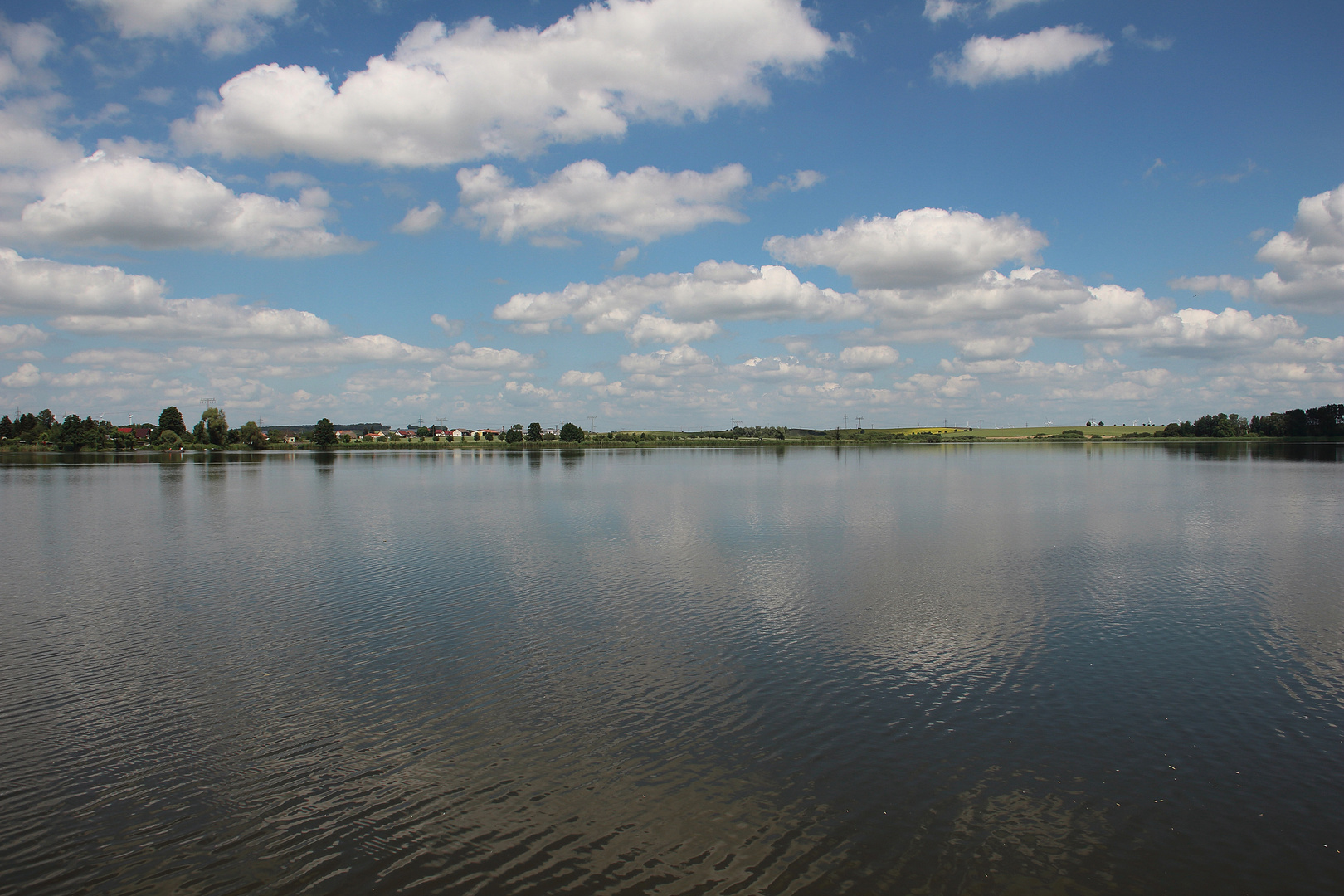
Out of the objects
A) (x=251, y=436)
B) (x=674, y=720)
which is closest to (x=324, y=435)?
(x=251, y=436)

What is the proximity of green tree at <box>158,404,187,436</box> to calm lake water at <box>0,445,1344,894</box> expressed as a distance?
6402 inches

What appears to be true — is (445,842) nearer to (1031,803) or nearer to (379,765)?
(379,765)

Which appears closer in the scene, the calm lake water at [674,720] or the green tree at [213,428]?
the calm lake water at [674,720]

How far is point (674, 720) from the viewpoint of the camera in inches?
467

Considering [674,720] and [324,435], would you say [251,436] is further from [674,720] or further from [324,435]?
[674,720]

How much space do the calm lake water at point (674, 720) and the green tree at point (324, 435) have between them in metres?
171

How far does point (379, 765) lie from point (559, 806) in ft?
9.86

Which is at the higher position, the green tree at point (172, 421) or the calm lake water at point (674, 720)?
the green tree at point (172, 421)

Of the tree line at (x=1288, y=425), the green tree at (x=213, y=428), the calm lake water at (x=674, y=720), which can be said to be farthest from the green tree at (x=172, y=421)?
the tree line at (x=1288, y=425)

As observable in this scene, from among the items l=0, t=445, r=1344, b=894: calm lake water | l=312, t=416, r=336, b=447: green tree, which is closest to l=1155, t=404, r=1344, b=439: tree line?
l=0, t=445, r=1344, b=894: calm lake water

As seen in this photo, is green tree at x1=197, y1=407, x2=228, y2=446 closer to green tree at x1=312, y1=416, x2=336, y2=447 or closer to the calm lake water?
green tree at x1=312, y1=416, x2=336, y2=447

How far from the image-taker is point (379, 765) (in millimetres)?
10297

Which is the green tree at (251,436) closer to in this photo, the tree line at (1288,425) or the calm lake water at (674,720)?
the calm lake water at (674,720)

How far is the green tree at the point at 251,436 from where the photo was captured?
171 m
